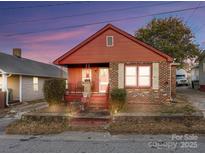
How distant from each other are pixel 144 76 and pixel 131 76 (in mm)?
862

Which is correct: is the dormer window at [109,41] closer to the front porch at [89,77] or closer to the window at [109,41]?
the window at [109,41]

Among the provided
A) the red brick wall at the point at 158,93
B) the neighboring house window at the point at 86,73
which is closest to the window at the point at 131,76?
the red brick wall at the point at 158,93

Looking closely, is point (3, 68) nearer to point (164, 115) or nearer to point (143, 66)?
point (143, 66)

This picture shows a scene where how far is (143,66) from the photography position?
17.2 meters

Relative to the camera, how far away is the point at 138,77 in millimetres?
17172

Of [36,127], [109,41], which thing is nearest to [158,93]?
[109,41]

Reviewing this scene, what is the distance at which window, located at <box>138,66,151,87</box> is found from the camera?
674 inches

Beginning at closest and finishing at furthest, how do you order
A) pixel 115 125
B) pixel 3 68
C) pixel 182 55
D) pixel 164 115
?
pixel 115 125 → pixel 164 115 → pixel 3 68 → pixel 182 55

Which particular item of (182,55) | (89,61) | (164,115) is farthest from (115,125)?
(182,55)

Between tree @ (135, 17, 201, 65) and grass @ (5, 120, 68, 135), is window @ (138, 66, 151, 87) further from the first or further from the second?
tree @ (135, 17, 201, 65)

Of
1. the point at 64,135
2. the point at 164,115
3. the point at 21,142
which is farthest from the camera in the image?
the point at 164,115

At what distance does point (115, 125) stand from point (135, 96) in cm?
629

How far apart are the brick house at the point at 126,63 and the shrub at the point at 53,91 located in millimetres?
1970

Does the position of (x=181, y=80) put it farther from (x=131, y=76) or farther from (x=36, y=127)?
(x=36, y=127)
